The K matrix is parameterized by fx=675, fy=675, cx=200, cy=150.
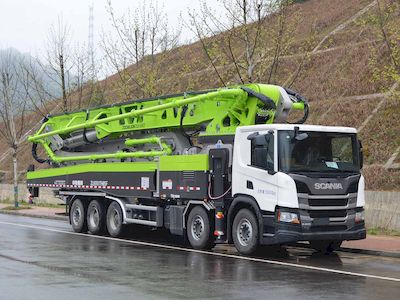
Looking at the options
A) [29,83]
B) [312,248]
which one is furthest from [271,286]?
[29,83]

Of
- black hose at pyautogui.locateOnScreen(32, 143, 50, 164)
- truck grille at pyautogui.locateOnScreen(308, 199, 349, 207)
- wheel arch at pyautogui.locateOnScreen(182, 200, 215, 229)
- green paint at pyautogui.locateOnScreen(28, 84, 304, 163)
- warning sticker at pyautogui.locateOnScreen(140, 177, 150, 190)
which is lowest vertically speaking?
wheel arch at pyautogui.locateOnScreen(182, 200, 215, 229)

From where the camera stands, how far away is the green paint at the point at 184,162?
15695 millimetres

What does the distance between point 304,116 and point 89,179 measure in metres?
7.21

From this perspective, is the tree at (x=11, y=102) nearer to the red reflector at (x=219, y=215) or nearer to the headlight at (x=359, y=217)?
the red reflector at (x=219, y=215)

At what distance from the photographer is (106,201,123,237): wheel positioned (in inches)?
745

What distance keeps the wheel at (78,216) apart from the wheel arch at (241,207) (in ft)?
22.9

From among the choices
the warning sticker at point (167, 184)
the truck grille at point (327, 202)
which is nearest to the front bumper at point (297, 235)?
the truck grille at point (327, 202)

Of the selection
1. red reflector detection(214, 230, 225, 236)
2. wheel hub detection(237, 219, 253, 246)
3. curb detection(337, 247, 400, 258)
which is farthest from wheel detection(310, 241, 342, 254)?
red reflector detection(214, 230, 225, 236)

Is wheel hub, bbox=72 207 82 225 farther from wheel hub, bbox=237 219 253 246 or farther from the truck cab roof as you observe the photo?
the truck cab roof

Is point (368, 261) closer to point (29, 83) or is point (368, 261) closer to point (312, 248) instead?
point (312, 248)

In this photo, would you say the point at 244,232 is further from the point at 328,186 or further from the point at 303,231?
the point at 328,186

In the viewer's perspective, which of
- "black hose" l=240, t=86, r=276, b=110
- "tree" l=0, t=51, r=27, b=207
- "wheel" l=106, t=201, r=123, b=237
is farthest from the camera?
"tree" l=0, t=51, r=27, b=207

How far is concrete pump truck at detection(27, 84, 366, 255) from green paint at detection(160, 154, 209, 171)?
0.08ft

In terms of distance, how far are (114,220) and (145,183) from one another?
2246mm
